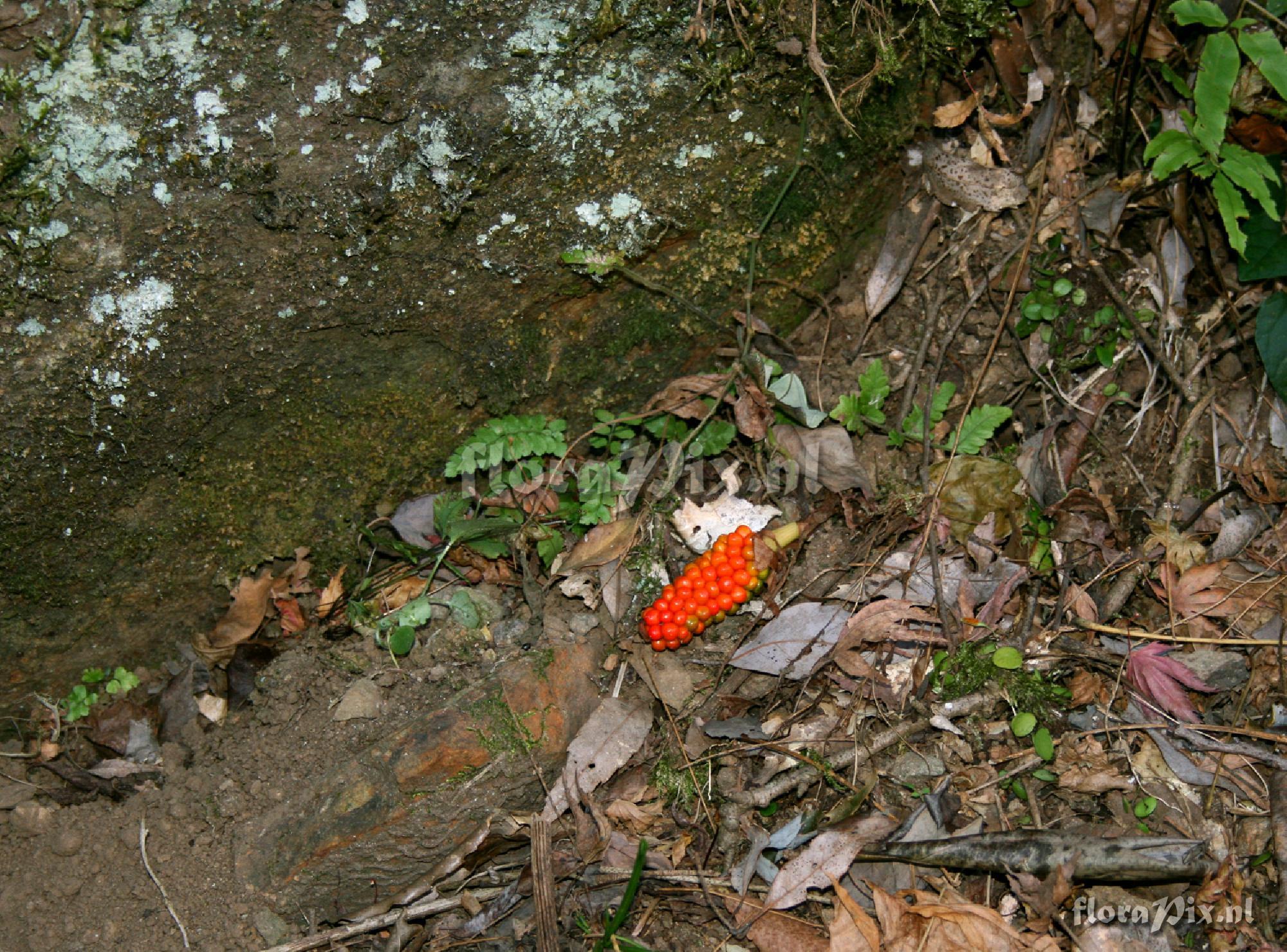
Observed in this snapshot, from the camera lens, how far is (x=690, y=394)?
9.76 feet

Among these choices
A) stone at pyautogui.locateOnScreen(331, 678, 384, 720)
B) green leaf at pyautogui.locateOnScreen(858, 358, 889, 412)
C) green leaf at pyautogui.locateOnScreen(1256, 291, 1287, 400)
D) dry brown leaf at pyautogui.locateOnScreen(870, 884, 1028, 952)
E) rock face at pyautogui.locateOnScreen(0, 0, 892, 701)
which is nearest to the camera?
dry brown leaf at pyautogui.locateOnScreen(870, 884, 1028, 952)

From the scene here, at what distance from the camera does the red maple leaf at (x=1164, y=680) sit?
96.3 inches

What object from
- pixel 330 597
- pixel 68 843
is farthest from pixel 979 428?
pixel 68 843

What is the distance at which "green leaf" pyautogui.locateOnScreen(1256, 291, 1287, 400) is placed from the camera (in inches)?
103

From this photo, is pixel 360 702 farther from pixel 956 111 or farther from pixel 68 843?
pixel 956 111

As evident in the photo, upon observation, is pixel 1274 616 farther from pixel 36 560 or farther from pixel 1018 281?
pixel 36 560

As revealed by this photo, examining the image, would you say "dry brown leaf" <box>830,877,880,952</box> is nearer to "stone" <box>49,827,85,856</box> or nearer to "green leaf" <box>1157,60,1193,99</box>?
"stone" <box>49,827,85,856</box>

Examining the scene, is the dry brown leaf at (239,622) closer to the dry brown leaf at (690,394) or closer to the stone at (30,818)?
the stone at (30,818)

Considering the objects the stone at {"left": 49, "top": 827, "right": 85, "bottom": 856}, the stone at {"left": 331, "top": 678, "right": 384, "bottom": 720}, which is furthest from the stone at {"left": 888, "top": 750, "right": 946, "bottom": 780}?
the stone at {"left": 49, "top": 827, "right": 85, "bottom": 856}

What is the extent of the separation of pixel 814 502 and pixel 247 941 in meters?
2.09

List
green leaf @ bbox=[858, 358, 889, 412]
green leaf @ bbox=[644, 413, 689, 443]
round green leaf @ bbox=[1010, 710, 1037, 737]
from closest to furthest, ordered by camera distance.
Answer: round green leaf @ bbox=[1010, 710, 1037, 737] < green leaf @ bbox=[858, 358, 889, 412] < green leaf @ bbox=[644, 413, 689, 443]

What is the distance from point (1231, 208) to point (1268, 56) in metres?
0.38

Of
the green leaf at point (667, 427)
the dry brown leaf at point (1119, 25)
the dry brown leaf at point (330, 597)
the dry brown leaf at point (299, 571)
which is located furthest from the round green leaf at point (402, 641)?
the dry brown leaf at point (1119, 25)

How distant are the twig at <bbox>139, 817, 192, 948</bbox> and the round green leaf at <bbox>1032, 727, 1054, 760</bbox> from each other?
2.38 metres
